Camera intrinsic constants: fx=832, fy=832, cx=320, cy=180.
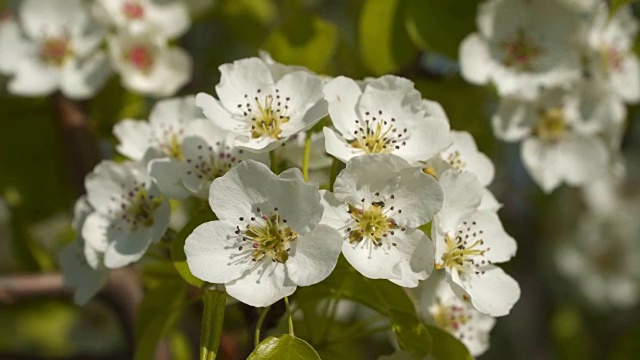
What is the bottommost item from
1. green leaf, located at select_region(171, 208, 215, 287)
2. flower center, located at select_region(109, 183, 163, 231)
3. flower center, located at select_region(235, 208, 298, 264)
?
flower center, located at select_region(109, 183, 163, 231)

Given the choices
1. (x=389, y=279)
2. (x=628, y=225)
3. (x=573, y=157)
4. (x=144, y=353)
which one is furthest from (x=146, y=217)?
(x=628, y=225)

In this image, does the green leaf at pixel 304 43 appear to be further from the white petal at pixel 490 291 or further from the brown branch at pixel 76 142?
the white petal at pixel 490 291

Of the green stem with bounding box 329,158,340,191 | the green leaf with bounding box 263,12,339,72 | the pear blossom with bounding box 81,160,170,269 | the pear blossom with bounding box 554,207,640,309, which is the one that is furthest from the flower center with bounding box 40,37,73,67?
the pear blossom with bounding box 554,207,640,309

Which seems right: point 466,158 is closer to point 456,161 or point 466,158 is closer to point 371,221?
point 456,161

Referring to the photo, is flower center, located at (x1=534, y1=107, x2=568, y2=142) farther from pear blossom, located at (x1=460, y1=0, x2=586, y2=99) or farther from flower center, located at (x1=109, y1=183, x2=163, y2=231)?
flower center, located at (x1=109, y1=183, x2=163, y2=231)

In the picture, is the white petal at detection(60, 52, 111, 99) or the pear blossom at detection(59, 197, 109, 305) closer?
the pear blossom at detection(59, 197, 109, 305)

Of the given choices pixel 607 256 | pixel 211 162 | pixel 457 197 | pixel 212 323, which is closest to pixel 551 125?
pixel 457 197
